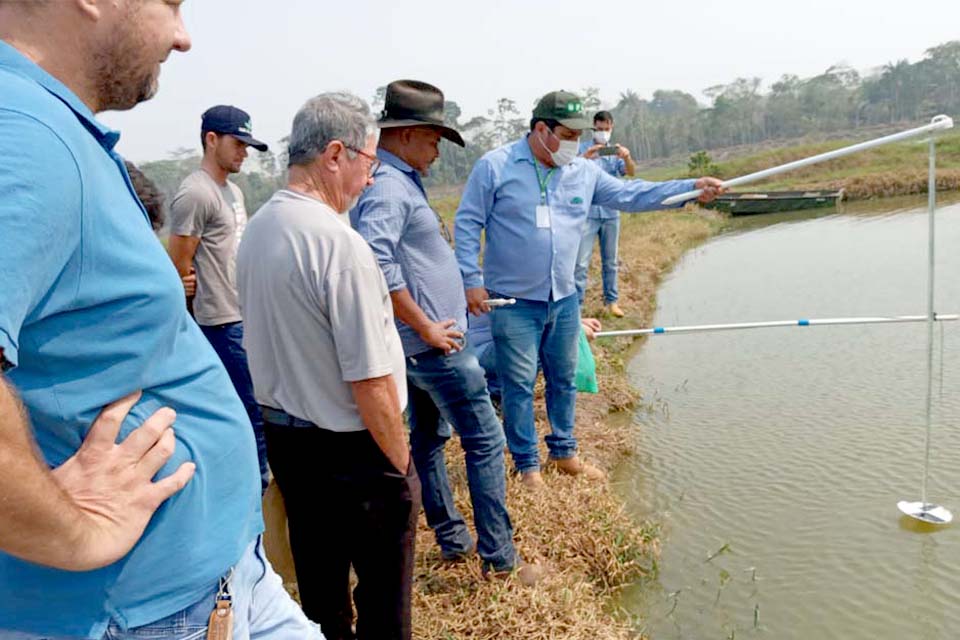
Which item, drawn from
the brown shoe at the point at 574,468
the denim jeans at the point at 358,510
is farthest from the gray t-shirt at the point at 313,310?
the brown shoe at the point at 574,468

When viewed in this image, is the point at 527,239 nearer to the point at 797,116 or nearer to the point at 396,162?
the point at 396,162

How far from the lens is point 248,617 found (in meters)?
1.24

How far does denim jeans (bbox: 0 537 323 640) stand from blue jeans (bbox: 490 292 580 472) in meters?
2.00

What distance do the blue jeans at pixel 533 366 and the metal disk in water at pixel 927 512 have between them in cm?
150

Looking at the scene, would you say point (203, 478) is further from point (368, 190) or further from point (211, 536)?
point (368, 190)

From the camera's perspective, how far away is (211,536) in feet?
3.57

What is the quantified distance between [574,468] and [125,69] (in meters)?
3.07

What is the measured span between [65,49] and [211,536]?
705 millimetres

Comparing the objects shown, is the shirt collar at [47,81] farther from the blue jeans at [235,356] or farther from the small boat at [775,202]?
the small boat at [775,202]

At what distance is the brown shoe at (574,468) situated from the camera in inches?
144

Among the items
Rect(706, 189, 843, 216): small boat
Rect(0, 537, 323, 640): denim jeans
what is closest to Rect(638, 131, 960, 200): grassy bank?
Rect(706, 189, 843, 216): small boat

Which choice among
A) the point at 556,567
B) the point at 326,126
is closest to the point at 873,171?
the point at 556,567

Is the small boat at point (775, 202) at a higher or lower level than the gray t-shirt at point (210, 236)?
lower

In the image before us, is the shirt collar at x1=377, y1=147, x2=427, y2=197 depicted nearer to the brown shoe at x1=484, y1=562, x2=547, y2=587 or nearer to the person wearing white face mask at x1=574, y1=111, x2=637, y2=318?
the brown shoe at x1=484, y1=562, x2=547, y2=587
